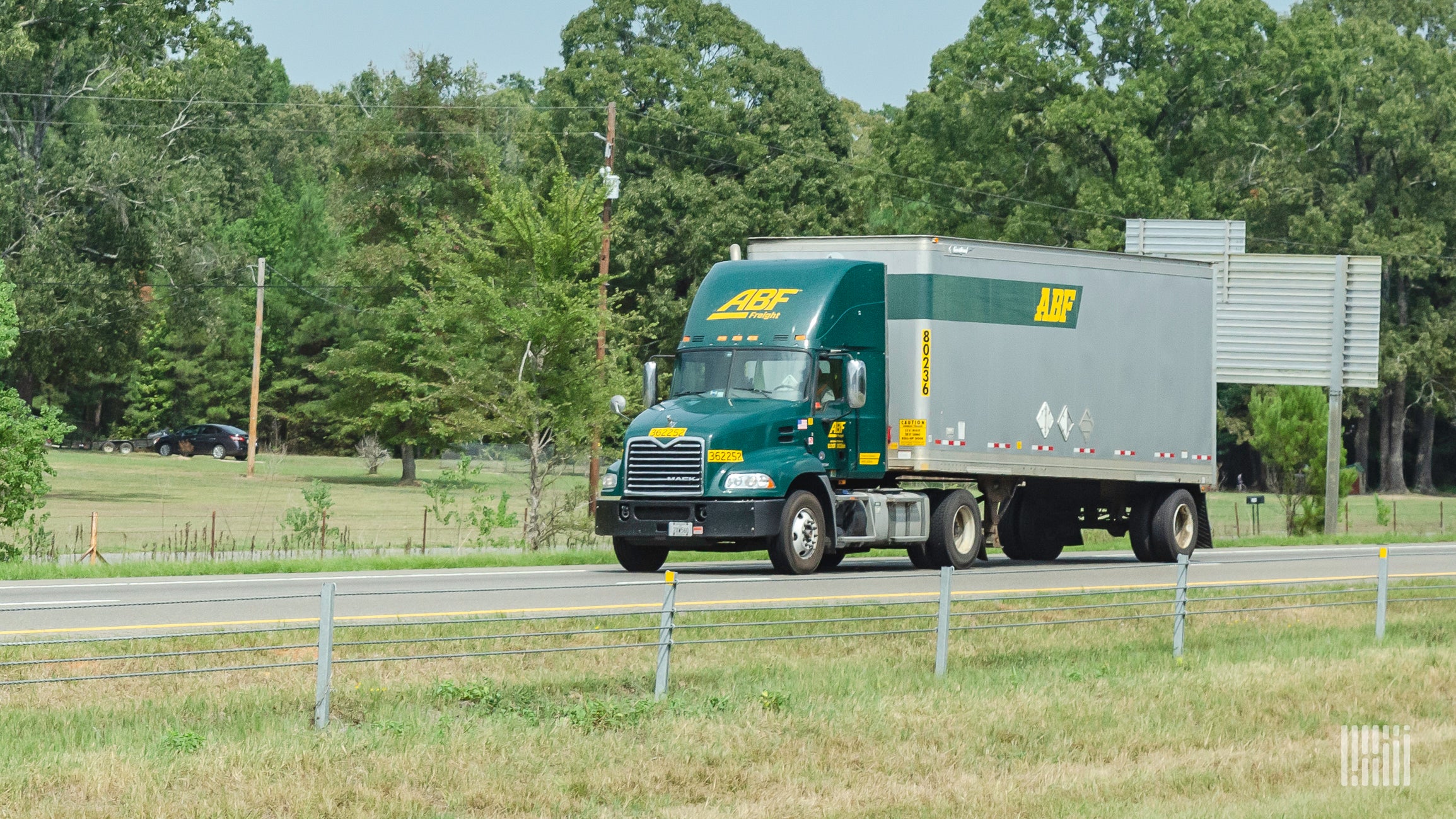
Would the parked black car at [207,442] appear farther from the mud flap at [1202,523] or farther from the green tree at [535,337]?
the mud flap at [1202,523]

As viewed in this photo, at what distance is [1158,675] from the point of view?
13.8 metres

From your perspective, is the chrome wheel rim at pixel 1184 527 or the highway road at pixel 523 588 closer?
the highway road at pixel 523 588

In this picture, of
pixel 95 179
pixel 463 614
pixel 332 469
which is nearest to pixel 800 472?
pixel 463 614

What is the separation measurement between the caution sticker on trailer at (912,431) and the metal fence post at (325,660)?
13.1 metres

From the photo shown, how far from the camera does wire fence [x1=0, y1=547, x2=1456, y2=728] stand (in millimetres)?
11461

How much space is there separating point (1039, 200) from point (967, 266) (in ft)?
142

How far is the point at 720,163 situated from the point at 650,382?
4871 cm

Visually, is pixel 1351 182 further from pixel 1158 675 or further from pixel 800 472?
pixel 1158 675

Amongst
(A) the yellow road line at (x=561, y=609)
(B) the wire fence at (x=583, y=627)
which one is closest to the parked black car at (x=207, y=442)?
(B) the wire fence at (x=583, y=627)

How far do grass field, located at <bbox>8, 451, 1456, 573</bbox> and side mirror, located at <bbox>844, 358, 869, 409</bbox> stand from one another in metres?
5.19

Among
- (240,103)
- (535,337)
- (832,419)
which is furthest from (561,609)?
(240,103)

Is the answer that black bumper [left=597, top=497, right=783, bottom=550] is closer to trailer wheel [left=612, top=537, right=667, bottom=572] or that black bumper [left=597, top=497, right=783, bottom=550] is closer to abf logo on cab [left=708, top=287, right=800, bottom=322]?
trailer wheel [left=612, top=537, right=667, bottom=572]

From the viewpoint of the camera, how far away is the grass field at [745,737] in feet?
30.2

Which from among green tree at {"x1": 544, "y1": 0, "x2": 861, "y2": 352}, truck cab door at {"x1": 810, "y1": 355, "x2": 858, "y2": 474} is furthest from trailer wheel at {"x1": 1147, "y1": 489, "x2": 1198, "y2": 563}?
green tree at {"x1": 544, "y1": 0, "x2": 861, "y2": 352}
